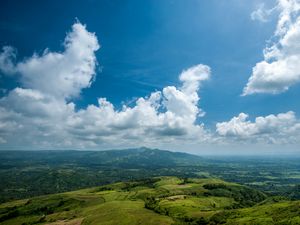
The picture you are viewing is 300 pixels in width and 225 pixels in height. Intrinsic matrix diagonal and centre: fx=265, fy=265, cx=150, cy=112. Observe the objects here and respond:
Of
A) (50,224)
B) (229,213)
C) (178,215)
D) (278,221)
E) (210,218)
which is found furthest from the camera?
(50,224)

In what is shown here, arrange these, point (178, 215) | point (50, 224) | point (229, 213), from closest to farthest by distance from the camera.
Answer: point (229, 213) → point (178, 215) → point (50, 224)

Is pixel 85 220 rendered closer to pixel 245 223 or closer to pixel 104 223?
pixel 104 223

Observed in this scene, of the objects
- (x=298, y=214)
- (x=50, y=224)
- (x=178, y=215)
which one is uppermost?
(x=298, y=214)

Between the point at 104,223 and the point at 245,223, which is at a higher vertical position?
the point at 245,223

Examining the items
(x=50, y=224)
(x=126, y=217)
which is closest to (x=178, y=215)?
(x=126, y=217)

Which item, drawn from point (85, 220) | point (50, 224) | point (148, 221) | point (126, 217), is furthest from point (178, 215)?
point (50, 224)

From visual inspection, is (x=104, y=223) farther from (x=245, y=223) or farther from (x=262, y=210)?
(x=262, y=210)

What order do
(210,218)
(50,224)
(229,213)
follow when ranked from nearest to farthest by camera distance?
1. (210,218)
2. (229,213)
3. (50,224)

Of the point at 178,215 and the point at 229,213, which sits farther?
the point at 178,215

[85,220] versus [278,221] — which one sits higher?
[278,221]
